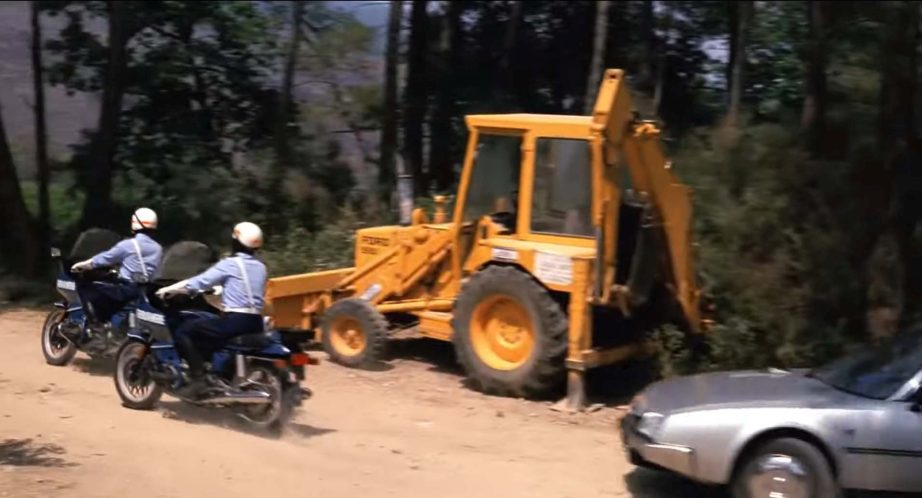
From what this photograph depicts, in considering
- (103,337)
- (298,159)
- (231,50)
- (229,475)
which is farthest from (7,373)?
(231,50)

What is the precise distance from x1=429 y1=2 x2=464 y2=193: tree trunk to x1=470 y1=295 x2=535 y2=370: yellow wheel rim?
31.1ft

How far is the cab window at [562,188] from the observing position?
40.7 feet

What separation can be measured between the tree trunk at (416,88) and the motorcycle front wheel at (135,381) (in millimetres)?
12419

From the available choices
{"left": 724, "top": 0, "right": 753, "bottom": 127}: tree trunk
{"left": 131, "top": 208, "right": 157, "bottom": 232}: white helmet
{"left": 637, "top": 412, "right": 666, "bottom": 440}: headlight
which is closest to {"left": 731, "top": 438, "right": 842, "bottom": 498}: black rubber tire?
{"left": 637, "top": 412, "right": 666, "bottom": 440}: headlight

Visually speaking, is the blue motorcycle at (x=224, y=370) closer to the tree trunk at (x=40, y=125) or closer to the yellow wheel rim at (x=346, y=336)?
the yellow wheel rim at (x=346, y=336)

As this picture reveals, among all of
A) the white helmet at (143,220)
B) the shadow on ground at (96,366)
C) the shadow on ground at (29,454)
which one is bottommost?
the shadow on ground at (96,366)

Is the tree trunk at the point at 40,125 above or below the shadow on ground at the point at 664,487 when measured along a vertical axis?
above

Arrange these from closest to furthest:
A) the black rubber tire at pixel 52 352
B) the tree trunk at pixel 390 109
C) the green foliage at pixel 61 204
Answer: the black rubber tire at pixel 52 352
the tree trunk at pixel 390 109
the green foliage at pixel 61 204

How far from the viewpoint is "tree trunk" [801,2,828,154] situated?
15.5 metres

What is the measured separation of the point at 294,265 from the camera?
666 inches

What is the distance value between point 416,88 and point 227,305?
1422 cm

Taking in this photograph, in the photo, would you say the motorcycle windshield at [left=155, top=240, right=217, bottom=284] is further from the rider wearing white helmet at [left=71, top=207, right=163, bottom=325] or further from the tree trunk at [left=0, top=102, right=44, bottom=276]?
the tree trunk at [left=0, top=102, right=44, bottom=276]

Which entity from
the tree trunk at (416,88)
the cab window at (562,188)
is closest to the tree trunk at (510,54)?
the tree trunk at (416,88)

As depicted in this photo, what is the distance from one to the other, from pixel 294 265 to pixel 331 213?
350 centimetres
